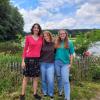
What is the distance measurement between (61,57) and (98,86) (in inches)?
123

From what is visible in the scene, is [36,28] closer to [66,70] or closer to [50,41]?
[50,41]

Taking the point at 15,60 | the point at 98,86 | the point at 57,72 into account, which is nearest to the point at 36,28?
the point at 57,72

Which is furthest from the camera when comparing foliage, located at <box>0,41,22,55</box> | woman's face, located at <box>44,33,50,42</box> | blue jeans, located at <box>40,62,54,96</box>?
foliage, located at <box>0,41,22,55</box>

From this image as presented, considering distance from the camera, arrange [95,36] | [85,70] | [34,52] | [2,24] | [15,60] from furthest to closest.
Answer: [2,24] → [95,36] → [85,70] → [15,60] → [34,52]

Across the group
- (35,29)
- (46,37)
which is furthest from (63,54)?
(35,29)

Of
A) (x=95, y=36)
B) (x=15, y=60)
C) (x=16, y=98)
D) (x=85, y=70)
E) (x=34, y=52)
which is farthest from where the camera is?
Result: (x=95, y=36)

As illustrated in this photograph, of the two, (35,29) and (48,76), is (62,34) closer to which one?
(35,29)

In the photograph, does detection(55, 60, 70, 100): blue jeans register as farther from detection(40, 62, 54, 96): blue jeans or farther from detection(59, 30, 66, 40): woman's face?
detection(59, 30, 66, 40): woman's face

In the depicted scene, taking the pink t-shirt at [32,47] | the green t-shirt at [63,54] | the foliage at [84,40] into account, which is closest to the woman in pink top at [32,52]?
the pink t-shirt at [32,47]

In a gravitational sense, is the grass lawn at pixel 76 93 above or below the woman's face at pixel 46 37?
below

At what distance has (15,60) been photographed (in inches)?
480

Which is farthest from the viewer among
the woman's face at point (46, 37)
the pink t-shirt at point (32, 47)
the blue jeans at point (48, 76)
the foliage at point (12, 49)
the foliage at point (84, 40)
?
the foliage at point (12, 49)

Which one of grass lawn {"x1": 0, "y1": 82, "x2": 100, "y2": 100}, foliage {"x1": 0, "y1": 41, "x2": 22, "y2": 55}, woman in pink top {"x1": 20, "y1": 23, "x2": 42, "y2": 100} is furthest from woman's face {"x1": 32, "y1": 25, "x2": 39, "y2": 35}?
foliage {"x1": 0, "y1": 41, "x2": 22, "y2": 55}

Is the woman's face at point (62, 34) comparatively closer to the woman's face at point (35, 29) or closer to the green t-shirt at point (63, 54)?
the green t-shirt at point (63, 54)
